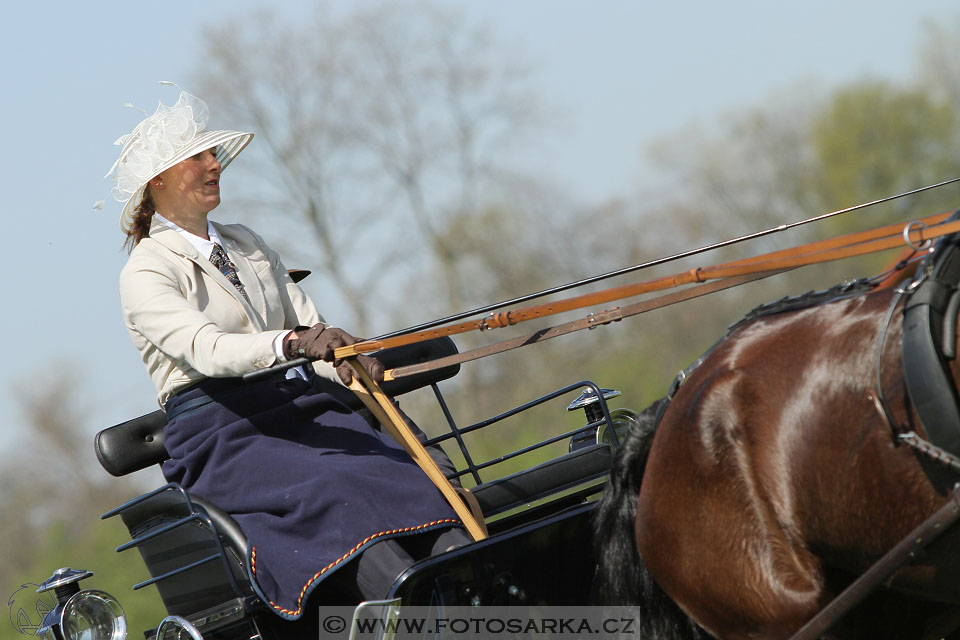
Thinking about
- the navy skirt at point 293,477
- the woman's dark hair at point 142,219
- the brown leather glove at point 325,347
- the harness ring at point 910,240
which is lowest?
the navy skirt at point 293,477

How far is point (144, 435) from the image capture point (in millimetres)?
3402

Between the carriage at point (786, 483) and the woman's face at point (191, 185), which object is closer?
the carriage at point (786, 483)

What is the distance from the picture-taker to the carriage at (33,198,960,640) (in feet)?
6.38

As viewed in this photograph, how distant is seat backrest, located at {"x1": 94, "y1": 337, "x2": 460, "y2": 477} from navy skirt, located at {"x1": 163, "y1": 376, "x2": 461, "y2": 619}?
5.5 inches

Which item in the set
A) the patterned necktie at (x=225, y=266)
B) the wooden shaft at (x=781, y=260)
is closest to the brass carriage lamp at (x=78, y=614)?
the patterned necktie at (x=225, y=266)

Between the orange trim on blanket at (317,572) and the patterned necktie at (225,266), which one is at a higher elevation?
the patterned necktie at (225,266)

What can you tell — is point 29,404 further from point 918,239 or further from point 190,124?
point 918,239

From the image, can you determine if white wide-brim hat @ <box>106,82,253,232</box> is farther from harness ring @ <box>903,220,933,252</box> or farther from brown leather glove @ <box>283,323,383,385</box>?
harness ring @ <box>903,220,933,252</box>

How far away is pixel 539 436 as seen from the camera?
1138 cm

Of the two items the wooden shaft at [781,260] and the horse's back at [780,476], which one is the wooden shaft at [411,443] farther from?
the horse's back at [780,476]

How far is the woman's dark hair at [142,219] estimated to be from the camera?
3.43 metres

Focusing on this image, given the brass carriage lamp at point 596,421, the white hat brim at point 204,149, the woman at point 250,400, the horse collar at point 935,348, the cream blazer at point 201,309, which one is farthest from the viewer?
the brass carriage lamp at point 596,421

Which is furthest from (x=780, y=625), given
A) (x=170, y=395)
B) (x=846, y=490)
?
(x=170, y=395)

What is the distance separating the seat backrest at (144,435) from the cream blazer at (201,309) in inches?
7.2
